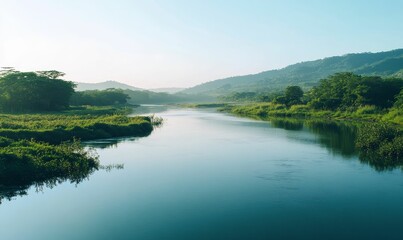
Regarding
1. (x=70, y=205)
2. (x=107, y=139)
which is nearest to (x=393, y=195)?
(x=70, y=205)

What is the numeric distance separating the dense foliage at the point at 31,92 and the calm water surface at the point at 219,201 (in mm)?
52877

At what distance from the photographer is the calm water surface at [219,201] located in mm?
17844

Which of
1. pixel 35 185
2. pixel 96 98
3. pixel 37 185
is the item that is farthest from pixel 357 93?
pixel 96 98

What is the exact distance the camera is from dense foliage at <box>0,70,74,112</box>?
79.2 metres

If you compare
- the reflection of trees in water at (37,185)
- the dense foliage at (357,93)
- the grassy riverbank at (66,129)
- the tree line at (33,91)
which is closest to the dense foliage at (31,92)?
the tree line at (33,91)

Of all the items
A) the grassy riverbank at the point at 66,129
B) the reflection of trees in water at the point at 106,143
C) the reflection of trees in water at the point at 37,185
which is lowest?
the reflection of trees in water at the point at 37,185

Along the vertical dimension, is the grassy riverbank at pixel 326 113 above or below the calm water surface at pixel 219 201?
above

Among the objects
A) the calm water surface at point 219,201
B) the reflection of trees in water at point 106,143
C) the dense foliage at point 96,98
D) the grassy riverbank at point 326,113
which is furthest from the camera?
the dense foliage at point 96,98

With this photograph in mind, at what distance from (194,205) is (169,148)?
21171 millimetres

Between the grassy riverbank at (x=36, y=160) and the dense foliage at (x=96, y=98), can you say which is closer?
the grassy riverbank at (x=36, y=160)

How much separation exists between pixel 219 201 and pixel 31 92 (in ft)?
234

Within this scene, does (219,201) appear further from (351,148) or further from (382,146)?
(351,148)

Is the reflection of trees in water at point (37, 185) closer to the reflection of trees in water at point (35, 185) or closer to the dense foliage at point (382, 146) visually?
the reflection of trees in water at point (35, 185)

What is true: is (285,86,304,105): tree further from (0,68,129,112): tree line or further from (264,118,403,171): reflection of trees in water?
(0,68,129,112): tree line
